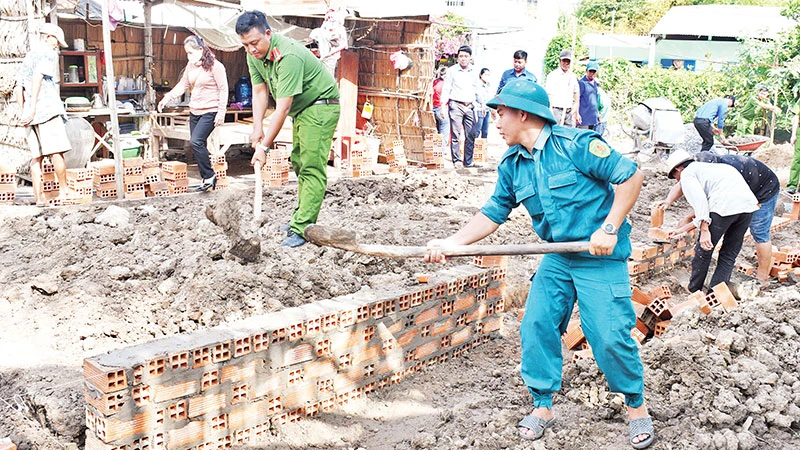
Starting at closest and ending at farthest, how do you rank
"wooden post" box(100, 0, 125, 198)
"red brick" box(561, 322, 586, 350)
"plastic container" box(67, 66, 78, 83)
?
1. "red brick" box(561, 322, 586, 350)
2. "wooden post" box(100, 0, 125, 198)
3. "plastic container" box(67, 66, 78, 83)

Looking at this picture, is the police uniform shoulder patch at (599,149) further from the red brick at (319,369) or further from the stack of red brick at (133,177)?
the stack of red brick at (133,177)

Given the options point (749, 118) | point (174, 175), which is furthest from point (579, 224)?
point (749, 118)

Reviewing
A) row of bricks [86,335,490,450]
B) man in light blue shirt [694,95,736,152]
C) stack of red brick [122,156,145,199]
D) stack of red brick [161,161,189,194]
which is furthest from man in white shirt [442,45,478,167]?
row of bricks [86,335,490,450]

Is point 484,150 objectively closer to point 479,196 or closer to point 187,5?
point 479,196

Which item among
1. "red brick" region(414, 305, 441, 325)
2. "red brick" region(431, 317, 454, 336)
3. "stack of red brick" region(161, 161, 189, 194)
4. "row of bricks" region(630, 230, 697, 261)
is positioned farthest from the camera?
"stack of red brick" region(161, 161, 189, 194)

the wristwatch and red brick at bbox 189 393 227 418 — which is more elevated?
the wristwatch

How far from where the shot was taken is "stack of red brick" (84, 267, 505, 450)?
3.30 m

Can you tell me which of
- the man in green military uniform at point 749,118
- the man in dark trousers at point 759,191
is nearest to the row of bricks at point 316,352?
the man in dark trousers at point 759,191

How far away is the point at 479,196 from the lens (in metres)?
10.1

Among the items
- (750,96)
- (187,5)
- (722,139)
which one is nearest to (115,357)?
(187,5)

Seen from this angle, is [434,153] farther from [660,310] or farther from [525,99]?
[525,99]

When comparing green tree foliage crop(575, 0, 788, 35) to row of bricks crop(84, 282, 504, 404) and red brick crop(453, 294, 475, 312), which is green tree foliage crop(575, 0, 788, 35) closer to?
red brick crop(453, 294, 475, 312)

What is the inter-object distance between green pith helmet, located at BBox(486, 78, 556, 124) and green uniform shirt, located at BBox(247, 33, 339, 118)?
2.17 m

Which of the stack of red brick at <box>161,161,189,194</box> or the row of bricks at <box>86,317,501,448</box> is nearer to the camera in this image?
the row of bricks at <box>86,317,501,448</box>
